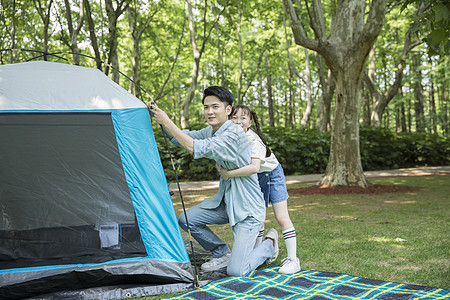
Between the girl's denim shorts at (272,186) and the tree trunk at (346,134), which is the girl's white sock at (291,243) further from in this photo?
the tree trunk at (346,134)

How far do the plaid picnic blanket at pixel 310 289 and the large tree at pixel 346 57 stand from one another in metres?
5.50

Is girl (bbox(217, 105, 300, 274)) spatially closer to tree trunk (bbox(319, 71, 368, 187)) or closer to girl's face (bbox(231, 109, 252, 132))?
girl's face (bbox(231, 109, 252, 132))

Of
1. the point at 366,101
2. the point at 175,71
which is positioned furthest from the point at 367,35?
the point at 366,101

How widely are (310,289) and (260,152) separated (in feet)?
3.63

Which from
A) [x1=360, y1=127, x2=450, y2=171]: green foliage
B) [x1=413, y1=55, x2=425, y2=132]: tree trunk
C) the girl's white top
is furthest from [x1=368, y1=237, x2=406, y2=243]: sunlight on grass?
[x1=413, y1=55, x2=425, y2=132]: tree trunk

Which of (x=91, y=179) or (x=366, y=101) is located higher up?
(x=366, y=101)

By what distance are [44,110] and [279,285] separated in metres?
2.16

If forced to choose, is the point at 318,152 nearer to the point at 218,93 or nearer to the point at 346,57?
the point at 346,57

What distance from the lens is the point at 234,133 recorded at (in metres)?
3.15

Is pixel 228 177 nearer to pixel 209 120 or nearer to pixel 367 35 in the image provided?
pixel 209 120

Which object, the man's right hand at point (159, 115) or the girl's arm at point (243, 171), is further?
the girl's arm at point (243, 171)

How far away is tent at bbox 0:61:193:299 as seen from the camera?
3082 mm

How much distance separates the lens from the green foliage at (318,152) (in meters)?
11.3

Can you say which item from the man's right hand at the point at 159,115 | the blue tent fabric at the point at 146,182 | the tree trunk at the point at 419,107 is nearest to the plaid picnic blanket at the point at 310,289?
the blue tent fabric at the point at 146,182
